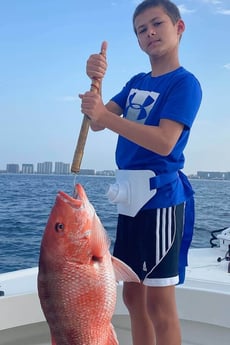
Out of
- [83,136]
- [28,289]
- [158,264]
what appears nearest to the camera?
[83,136]

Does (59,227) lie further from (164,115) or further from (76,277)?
(164,115)

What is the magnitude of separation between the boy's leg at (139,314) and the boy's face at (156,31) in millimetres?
1212

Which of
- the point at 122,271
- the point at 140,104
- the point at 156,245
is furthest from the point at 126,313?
the point at 122,271

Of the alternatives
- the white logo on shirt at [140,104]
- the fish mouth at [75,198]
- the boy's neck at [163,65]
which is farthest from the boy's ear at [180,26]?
the fish mouth at [75,198]

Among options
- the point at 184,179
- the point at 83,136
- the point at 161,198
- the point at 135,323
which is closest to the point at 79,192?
the point at 83,136

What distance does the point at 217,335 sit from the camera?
3629 millimetres

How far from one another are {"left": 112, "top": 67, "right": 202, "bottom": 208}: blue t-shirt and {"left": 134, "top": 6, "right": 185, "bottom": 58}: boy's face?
0.14 meters

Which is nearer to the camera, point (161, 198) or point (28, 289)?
point (161, 198)

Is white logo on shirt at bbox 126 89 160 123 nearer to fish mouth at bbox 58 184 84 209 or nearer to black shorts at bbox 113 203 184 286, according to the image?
black shorts at bbox 113 203 184 286

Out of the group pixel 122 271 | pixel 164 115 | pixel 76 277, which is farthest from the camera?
pixel 164 115

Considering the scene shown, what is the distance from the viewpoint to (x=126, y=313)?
3.65 m

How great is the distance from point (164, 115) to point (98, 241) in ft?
2.66

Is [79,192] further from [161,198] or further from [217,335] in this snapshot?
[217,335]

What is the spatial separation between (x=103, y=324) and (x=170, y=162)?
→ 1.02m
